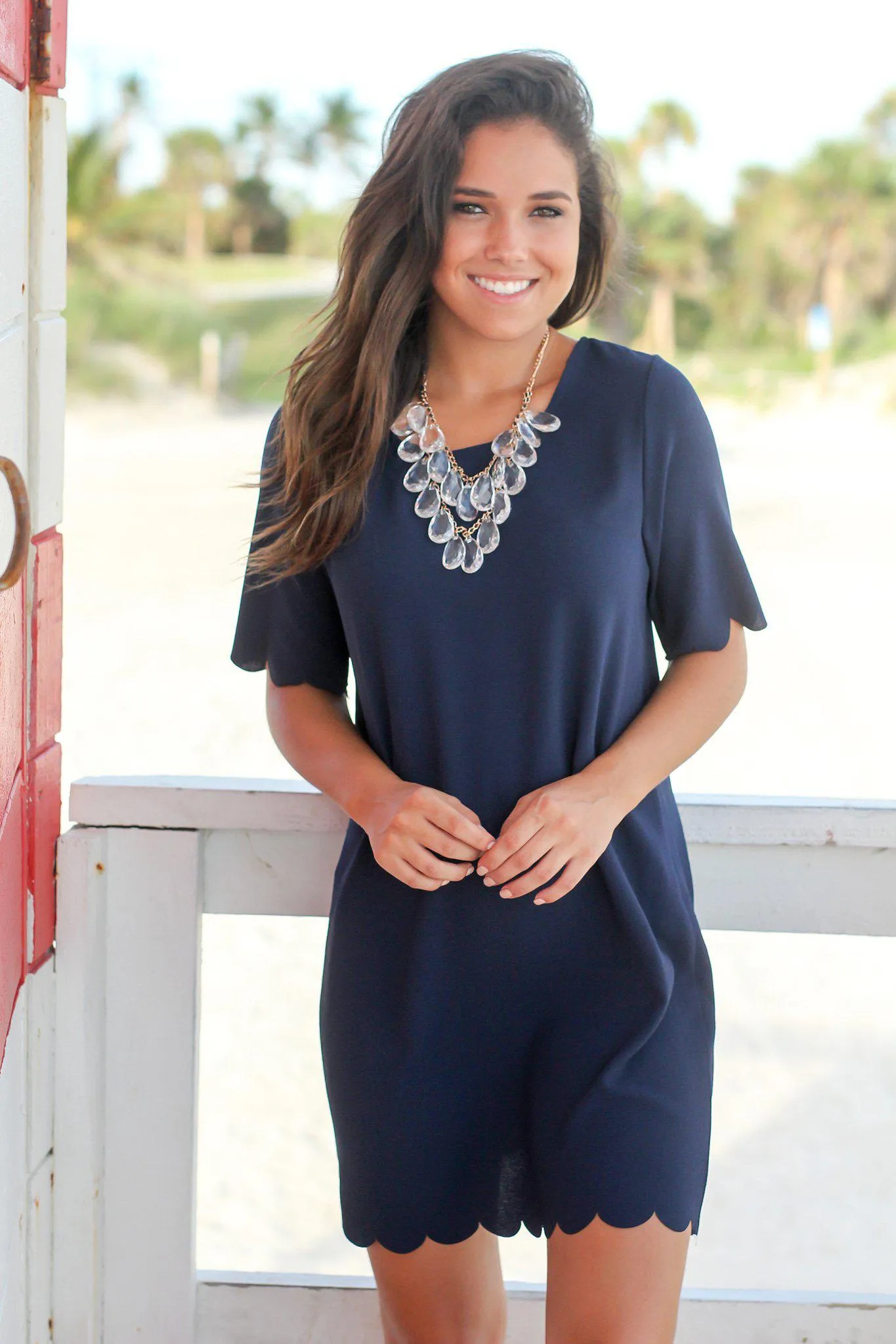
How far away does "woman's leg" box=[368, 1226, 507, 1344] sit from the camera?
1520 millimetres

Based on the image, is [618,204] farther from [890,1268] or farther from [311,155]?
[311,155]

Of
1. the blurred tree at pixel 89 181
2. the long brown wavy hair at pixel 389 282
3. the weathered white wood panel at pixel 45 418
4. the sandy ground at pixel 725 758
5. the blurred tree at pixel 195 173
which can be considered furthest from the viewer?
the blurred tree at pixel 195 173

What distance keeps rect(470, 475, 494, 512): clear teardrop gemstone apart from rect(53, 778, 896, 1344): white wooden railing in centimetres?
42

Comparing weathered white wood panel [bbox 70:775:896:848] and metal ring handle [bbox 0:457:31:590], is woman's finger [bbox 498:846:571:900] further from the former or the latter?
metal ring handle [bbox 0:457:31:590]

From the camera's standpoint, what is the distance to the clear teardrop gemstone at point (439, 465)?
5.00 feet

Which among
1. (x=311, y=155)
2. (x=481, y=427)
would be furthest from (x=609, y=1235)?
(x=311, y=155)

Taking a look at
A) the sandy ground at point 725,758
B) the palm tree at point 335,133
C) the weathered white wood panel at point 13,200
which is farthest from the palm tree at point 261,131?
the weathered white wood panel at point 13,200

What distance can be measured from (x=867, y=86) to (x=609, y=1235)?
30.6 meters

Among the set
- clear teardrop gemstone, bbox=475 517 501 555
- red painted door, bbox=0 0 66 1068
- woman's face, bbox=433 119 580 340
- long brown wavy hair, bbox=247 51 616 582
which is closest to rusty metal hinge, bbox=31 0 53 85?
red painted door, bbox=0 0 66 1068

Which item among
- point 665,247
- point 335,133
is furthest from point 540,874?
point 335,133

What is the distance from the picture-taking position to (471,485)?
1503 mm

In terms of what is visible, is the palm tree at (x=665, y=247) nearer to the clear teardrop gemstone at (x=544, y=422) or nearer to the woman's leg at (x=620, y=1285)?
the clear teardrop gemstone at (x=544, y=422)

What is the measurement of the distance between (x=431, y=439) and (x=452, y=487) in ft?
0.25

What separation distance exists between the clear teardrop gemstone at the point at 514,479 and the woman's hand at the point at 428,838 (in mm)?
315
